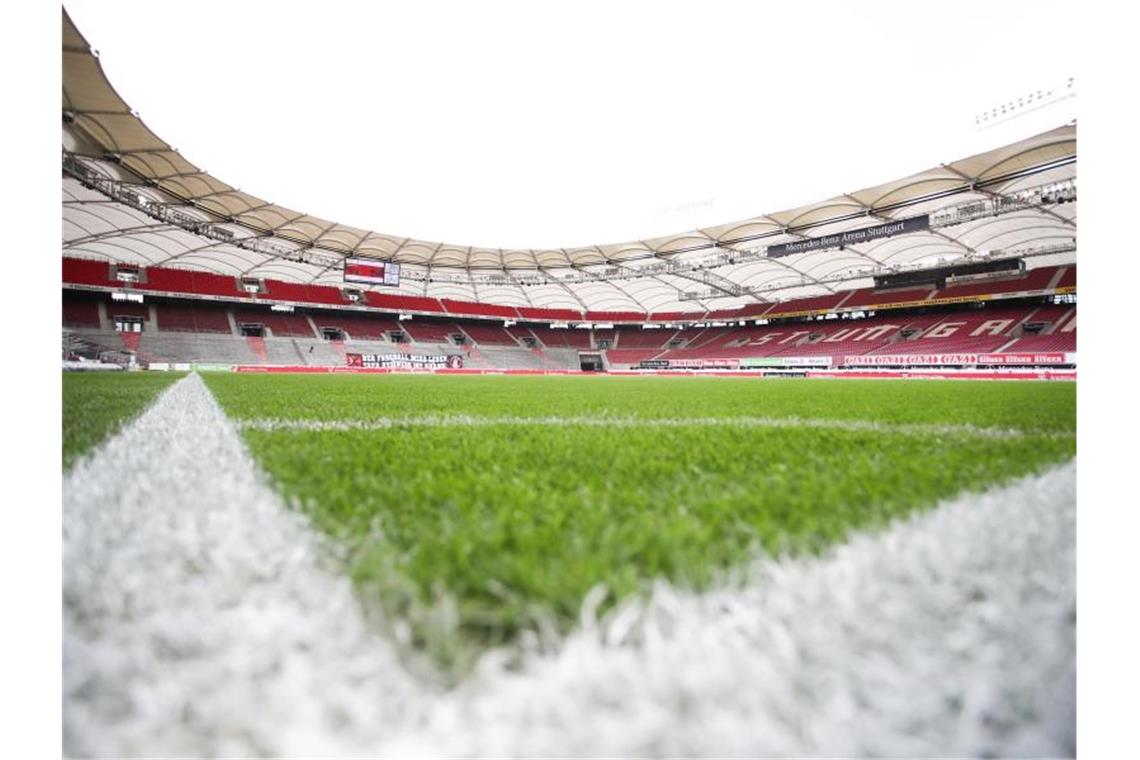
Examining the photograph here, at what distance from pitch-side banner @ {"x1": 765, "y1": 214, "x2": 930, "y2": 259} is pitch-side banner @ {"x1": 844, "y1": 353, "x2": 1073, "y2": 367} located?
483 cm

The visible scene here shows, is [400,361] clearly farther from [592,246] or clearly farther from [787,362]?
[787,362]

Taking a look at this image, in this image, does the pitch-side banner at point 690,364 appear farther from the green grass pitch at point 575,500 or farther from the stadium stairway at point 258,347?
the green grass pitch at point 575,500

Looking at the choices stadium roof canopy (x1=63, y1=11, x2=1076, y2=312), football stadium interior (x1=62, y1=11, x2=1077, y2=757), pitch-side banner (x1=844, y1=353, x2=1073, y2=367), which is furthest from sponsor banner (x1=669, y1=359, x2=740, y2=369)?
football stadium interior (x1=62, y1=11, x2=1077, y2=757)

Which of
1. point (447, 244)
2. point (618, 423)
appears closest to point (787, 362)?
point (447, 244)

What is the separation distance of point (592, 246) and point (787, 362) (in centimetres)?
1053

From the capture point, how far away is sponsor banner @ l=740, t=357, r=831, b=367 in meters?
22.4

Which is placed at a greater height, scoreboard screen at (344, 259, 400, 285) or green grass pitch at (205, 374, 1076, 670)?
scoreboard screen at (344, 259, 400, 285)

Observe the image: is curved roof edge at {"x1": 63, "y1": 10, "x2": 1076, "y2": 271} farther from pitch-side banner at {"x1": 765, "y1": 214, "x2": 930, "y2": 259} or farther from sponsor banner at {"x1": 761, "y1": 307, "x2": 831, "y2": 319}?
sponsor banner at {"x1": 761, "y1": 307, "x2": 831, "y2": 319}

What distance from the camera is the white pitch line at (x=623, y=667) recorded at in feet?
1.85

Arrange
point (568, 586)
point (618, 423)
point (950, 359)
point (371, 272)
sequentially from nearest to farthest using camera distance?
point (568, 586)
point (618, 423)
point (950, 359)
point (371, 272)

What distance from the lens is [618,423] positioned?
3.27 m

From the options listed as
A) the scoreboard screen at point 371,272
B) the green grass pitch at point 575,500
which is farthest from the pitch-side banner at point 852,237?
the green grass pitch at point 575,500
